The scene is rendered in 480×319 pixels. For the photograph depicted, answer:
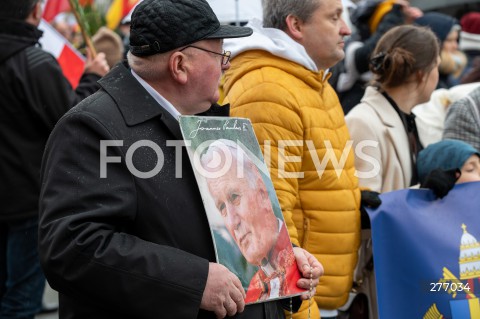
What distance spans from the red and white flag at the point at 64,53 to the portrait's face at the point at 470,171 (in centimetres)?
324

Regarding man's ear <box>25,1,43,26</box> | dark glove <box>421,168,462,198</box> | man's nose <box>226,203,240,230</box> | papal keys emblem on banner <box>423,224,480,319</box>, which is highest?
man's nose <box>226,203,240,230</box>

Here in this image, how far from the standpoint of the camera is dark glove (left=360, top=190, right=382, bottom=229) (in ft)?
11.8

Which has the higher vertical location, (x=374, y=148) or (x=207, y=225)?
(x=207, y=225)

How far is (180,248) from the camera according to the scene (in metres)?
2.34

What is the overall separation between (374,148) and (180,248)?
1874 millimetres

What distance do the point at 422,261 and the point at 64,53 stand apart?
348 cm

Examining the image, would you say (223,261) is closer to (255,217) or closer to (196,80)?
(255,217)

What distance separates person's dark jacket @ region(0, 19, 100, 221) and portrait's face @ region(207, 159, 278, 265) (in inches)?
77.6

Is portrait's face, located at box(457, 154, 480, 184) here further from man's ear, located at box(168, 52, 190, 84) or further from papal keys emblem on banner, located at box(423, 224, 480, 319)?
man's ear, located at box(168, 52, 190, 84)

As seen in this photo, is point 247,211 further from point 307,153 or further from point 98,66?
point 98,66

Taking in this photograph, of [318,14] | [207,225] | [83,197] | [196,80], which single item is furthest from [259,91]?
[83,197]

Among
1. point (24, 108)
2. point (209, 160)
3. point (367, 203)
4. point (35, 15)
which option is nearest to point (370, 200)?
point (367, 203)

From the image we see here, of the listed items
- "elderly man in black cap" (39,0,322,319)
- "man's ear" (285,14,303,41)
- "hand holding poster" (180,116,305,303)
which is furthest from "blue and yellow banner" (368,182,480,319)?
"elderly man in black cap" (39,0,322,319)

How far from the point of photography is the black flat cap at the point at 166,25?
2400 millimetres
